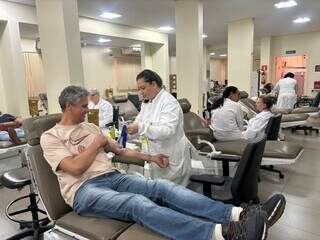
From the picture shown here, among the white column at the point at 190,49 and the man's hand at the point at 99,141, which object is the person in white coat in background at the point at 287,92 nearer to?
the white column at the point at 190,49

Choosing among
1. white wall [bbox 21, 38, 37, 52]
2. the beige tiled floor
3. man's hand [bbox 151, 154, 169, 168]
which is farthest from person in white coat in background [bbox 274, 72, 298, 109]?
white wall [bbox 21, 38, 37, 52]

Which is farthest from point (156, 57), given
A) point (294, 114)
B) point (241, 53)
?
point (294, 114)

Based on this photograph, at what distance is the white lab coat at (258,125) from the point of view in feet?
10.9

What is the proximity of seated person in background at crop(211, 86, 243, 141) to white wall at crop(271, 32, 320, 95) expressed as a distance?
7.44 metres

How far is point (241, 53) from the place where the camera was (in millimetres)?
6543

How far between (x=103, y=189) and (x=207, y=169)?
1385 millimetres

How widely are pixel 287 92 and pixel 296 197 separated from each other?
16.2ft

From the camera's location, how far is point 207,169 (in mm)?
2697

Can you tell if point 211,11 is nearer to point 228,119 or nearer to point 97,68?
point 228,119

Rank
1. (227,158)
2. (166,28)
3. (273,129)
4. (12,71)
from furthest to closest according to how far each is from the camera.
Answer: (166,28)
(12,71)
(273,129)
(227,158)

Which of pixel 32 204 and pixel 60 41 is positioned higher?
pixel 60 41

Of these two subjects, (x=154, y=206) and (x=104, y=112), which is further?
(x=104, y=112)

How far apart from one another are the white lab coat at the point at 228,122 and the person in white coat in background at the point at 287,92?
14.3ft

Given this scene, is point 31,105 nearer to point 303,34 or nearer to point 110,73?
point 110,73
